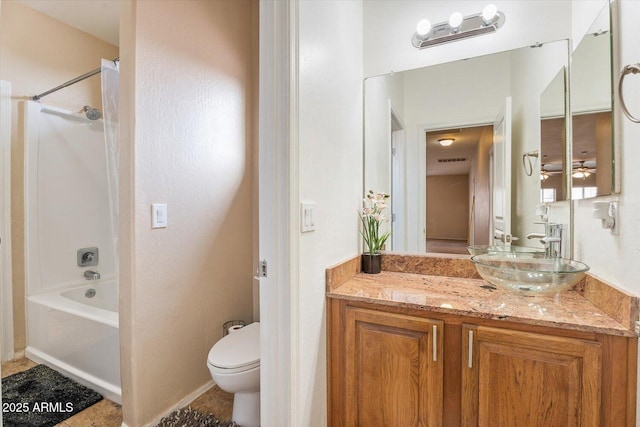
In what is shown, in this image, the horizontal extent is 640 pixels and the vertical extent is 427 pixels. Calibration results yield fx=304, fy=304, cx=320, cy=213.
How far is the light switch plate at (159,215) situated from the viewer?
1.62 meters

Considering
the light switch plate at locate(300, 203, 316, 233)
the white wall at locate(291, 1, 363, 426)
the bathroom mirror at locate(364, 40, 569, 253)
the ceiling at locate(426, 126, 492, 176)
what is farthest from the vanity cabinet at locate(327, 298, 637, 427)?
the ceiling at locate(426, 126, 492, 176)

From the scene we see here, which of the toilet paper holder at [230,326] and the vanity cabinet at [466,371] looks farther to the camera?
the toilet paper holder at [230,326]

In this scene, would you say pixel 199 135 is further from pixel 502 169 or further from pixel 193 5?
pixel 502 169

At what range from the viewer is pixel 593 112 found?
123 centimetres

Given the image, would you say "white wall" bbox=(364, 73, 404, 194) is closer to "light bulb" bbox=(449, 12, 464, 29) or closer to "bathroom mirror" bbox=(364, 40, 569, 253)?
"bathroom mirror" bbox=(364, 40, 569, 253)

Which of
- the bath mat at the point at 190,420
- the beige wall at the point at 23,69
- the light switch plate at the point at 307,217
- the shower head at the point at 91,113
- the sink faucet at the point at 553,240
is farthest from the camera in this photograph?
the shower head at the point at 91,113

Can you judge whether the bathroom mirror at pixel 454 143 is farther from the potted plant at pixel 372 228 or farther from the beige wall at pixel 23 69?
the beige wall at pixel 23 69

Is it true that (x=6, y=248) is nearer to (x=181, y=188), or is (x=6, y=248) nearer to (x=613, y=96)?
(x=181, y=188)

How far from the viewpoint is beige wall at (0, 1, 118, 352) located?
7.22 feet

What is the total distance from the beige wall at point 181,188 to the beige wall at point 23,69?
138 cm

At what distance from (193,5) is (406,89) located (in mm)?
1398

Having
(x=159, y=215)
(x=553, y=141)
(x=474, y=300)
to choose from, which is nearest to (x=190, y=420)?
(x=159, y=215)

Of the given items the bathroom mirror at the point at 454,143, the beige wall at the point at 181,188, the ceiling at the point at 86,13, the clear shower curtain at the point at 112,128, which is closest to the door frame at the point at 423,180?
the bathroom mirror at the point at 454,143

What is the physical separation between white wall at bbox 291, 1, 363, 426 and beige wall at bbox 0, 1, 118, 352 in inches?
93.6
